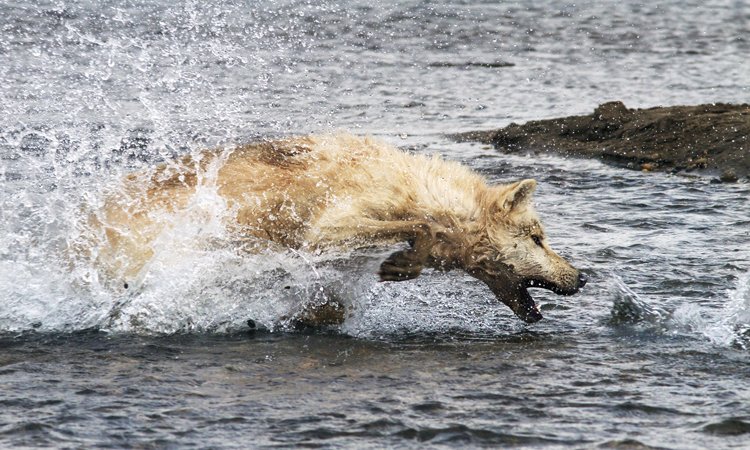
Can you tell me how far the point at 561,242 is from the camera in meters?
10.1

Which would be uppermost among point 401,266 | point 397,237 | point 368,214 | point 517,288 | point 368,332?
point 368,214

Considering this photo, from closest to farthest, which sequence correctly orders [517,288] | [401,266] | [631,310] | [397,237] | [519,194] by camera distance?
[401,266]
[397,237]
[519,194]
[517,288]
[631,310]

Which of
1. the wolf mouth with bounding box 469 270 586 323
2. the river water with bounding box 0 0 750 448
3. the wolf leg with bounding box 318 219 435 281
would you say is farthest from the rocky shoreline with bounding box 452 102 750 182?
the wolf leg with bounding box 318 219 435 281

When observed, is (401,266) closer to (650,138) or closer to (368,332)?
(368,332)

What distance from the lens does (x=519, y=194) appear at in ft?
24.9

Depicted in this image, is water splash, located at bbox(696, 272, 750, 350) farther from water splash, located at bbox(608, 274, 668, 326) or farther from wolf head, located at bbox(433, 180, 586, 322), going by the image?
wolf head, located at bbox(433, 180, 586, 322)

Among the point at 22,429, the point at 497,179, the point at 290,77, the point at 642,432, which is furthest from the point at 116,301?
the point at 290,77

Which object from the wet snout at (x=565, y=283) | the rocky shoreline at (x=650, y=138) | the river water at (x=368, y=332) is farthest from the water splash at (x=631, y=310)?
the rocky shoreline at (x=650, y=138)

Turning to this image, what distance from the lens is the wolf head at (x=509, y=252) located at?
762 centimetres

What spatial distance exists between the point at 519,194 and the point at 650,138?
6.84m

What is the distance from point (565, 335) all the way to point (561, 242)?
2.51m

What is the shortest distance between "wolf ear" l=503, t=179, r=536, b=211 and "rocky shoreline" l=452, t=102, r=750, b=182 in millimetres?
5536

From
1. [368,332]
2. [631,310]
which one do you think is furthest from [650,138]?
[368,332]

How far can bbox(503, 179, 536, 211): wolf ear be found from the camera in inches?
298
